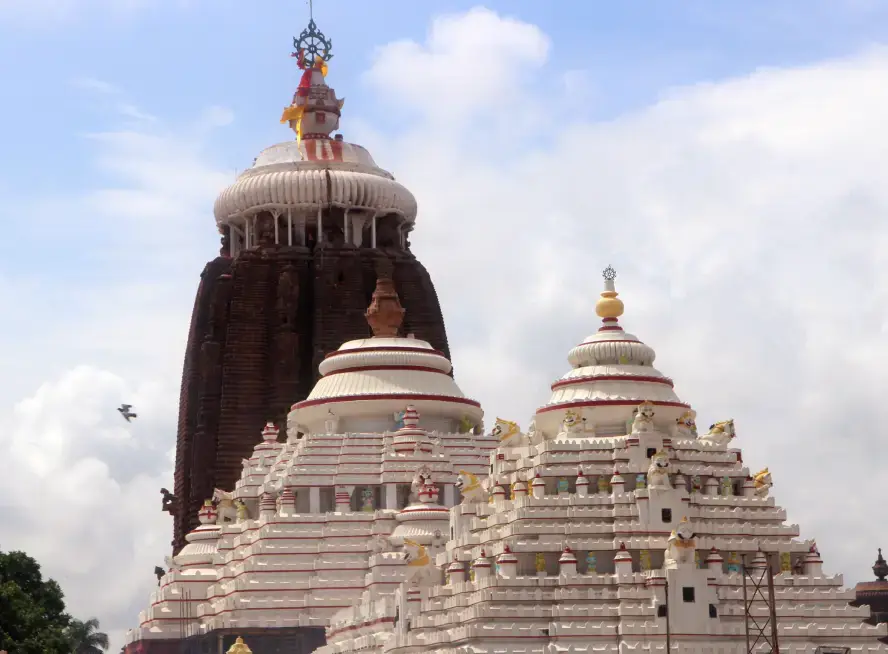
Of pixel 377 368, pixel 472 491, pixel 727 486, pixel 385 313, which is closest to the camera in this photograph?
pixel 727 486

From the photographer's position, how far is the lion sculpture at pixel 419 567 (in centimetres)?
8900

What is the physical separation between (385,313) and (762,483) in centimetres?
2867

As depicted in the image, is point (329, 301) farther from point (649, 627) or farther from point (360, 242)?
point (649, 627)

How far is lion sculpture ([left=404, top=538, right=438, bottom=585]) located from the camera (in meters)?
89.0

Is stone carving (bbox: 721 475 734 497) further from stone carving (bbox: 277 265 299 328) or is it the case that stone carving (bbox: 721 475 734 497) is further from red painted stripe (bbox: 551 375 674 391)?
stone carving (bbox: 277 265 299 328)

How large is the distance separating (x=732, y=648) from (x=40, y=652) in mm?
33639

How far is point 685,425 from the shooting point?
289ft

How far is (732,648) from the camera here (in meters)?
79.5

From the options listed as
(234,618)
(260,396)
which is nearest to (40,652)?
(234,618)

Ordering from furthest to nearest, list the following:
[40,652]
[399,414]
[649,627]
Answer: [399,414], [40,652], [649,627]

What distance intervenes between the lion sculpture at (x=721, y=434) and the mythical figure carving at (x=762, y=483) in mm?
1933

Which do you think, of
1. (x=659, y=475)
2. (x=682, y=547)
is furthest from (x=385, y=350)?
(x=682, y=547)

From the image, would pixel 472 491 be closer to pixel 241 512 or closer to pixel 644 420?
pixel 644 420

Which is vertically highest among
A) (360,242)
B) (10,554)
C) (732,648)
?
(360,242)
